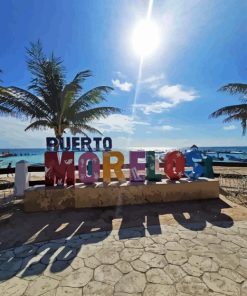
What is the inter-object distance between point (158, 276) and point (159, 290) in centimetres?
31

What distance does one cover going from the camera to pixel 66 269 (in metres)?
3.53

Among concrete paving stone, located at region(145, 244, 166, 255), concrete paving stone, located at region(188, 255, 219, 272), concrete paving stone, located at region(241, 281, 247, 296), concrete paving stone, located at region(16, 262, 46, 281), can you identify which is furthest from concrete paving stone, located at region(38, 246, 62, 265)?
concrete paving stone, located at region(241, 281, 247, 296)

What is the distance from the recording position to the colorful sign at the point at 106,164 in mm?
7078

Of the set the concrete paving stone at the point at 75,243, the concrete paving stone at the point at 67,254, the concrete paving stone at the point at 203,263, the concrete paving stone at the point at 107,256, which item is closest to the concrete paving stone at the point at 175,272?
the concrete paving stone at the point at 203,263

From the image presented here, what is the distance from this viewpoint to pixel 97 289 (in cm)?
306

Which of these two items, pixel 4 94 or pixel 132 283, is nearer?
pixel 132 283

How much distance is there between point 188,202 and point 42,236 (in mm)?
4895

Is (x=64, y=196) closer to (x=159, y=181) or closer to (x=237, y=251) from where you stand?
(x=159, y=181)

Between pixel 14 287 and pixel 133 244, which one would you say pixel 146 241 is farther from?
pixel 14 287

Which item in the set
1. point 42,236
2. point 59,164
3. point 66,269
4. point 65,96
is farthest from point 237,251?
point 65,96

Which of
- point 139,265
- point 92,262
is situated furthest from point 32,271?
point 139,265

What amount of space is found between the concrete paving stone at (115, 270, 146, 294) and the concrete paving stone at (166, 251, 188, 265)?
2.25 ft

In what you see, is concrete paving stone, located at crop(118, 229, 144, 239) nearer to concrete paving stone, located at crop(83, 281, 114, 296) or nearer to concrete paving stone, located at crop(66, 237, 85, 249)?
concrete paving stone, located at crop(66, 237, 85, 249)

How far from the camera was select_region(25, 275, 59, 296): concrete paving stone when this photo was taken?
300 centimetres
